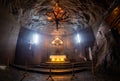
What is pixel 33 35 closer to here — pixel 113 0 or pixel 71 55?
Result: pixel 71 55

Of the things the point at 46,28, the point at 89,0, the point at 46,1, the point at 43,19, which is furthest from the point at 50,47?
the point at 89,0

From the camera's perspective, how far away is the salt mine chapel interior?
29.6 feet

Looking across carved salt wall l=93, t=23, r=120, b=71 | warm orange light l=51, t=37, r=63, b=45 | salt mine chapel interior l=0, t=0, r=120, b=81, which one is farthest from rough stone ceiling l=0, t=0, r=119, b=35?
warm orange light l=51, t=37, r=63, b=45

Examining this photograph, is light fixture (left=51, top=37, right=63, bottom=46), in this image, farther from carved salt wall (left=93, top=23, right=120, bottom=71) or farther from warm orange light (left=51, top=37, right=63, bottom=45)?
carved salt wall (left=93, top=23, right=120, bottom=71)

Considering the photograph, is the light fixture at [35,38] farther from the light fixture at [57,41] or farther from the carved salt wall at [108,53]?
the carved salt wall at [108,53]

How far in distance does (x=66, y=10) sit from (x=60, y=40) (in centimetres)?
824

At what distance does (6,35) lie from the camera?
1062cm

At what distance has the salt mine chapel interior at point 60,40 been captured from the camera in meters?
9.02

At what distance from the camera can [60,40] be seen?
21.2 meters

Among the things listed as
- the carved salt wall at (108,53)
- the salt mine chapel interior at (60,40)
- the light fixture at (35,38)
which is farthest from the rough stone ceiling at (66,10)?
the carved salt wall at (108,53)

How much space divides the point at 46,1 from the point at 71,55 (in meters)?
11.4

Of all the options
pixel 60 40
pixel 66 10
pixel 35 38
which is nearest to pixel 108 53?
pixel 66 10

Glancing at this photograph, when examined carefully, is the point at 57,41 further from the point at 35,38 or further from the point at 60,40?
the point at 35,38

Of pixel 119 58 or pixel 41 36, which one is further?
pixel 41 36
